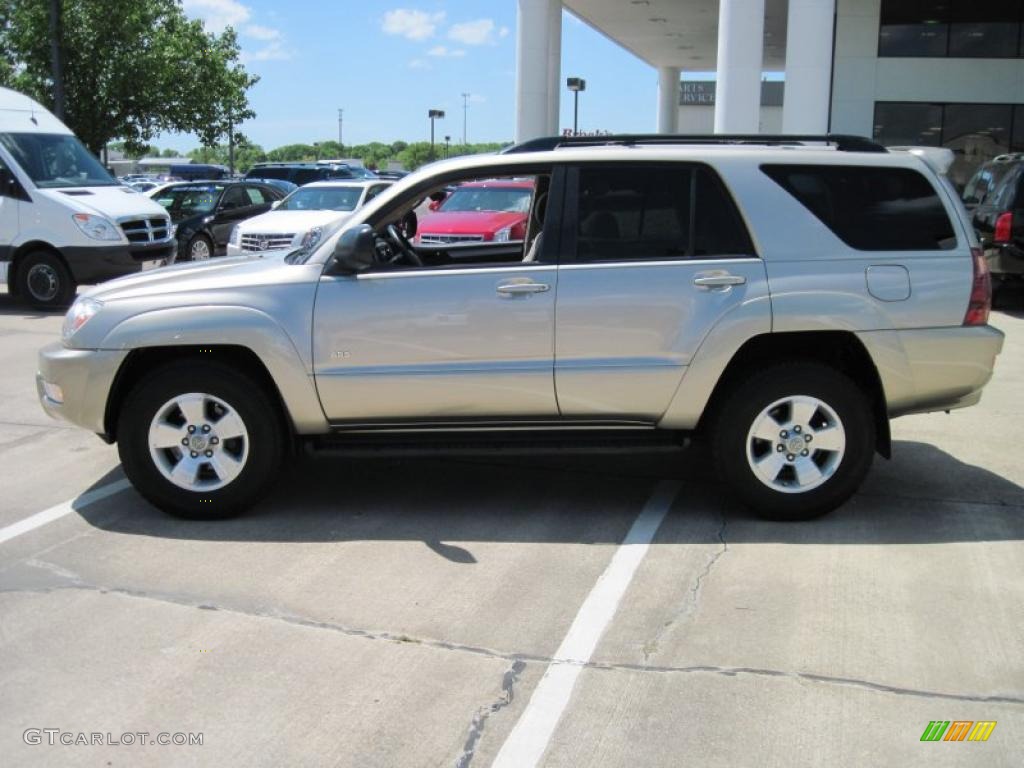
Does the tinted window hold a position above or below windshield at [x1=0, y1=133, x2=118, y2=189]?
below

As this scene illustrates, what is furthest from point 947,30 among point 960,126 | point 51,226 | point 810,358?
point 810,358

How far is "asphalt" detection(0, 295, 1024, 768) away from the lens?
11.6ft

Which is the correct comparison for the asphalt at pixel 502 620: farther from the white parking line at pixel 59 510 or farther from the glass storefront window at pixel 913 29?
the glass storefront window at pixel 913 29

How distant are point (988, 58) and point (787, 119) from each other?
273 inches

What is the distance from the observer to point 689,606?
454 centimetres

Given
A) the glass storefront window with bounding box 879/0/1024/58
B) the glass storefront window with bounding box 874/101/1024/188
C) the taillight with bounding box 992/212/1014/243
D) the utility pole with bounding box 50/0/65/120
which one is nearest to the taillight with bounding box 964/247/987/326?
the taillight with bounding box 992/212/1014/243

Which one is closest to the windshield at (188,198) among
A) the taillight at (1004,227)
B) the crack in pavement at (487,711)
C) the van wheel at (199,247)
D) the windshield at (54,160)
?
the van wheel at (199,247)

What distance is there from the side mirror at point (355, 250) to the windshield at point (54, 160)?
10.00 m

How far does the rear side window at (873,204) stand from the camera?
214 inches

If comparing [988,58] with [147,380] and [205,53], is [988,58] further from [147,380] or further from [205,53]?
[147,380]

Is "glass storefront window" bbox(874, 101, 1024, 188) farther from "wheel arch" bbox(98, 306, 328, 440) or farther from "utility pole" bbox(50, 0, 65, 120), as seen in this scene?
"wheel arch" bbox(98, 306, 328, 440)

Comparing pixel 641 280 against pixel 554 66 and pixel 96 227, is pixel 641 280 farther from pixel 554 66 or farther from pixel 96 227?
pixel 554 66

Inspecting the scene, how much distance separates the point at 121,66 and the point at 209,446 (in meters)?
25.1

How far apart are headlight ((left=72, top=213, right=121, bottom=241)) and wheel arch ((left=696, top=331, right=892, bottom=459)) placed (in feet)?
34.1
